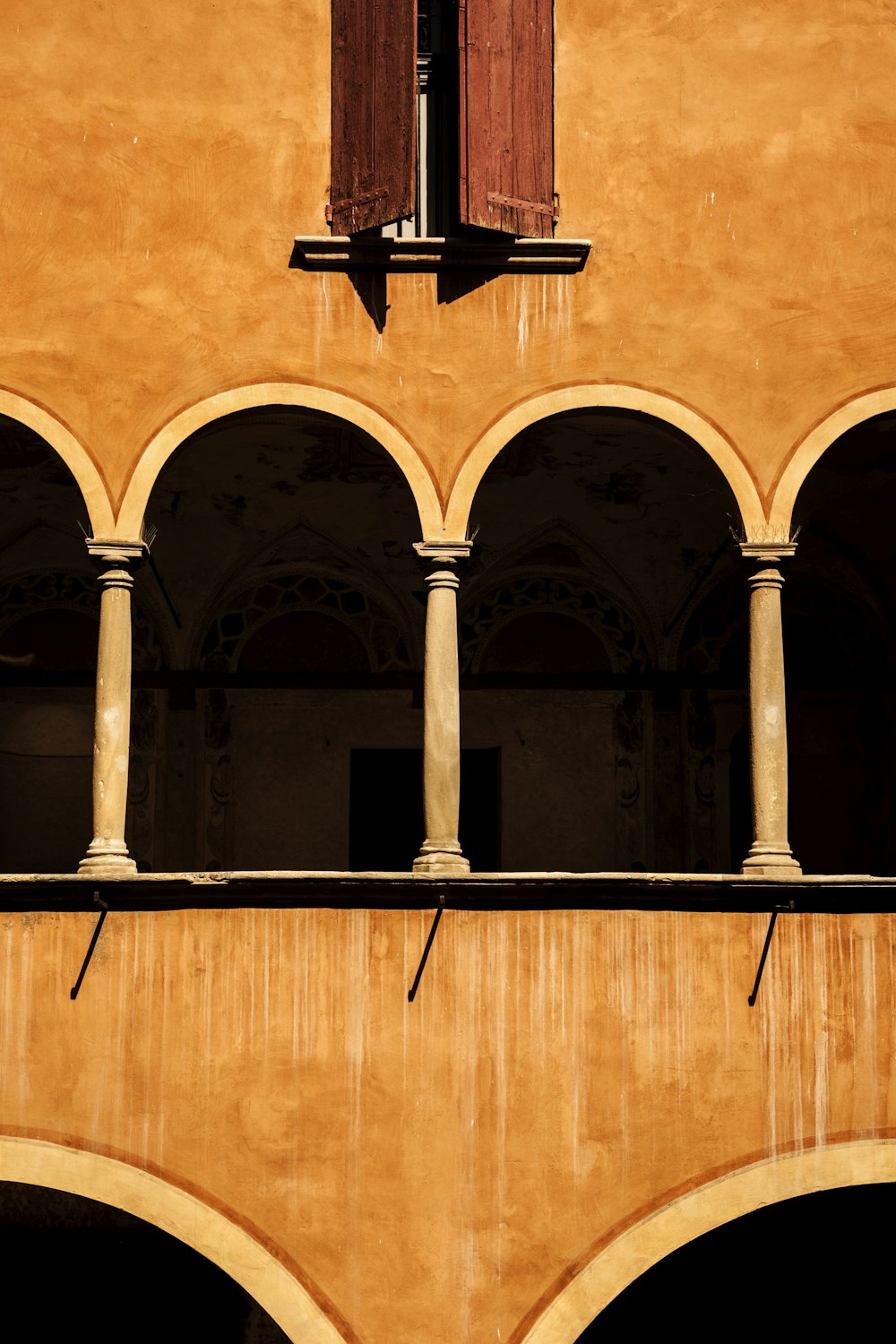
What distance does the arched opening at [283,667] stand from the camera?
1346 centimetres

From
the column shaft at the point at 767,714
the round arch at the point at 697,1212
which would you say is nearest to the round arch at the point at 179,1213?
the round arch at the point at 697,1212

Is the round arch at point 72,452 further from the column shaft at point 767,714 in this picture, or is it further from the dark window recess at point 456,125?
the column shaft at point 767,714

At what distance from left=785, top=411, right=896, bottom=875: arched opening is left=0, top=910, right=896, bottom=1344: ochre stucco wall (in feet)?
10.7

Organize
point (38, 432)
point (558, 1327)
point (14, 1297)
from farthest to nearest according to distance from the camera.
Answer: point (14, 1297) < point (38, 432) < point (558, 1327)

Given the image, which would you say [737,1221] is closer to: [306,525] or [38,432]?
[306,525]

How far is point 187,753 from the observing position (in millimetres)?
13609

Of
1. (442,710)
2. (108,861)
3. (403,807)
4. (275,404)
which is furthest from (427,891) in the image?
(403,807)

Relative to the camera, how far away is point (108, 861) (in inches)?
409

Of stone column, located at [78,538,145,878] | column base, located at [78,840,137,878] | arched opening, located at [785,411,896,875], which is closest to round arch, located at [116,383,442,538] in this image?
stone column, located at [78,538,145,878]

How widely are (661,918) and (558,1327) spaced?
210cm

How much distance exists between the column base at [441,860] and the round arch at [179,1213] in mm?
2026

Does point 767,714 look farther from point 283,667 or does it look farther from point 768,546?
point 283,667

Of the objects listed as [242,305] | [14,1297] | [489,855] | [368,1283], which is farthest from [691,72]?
[14,1297]

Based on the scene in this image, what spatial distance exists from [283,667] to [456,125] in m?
4.10
